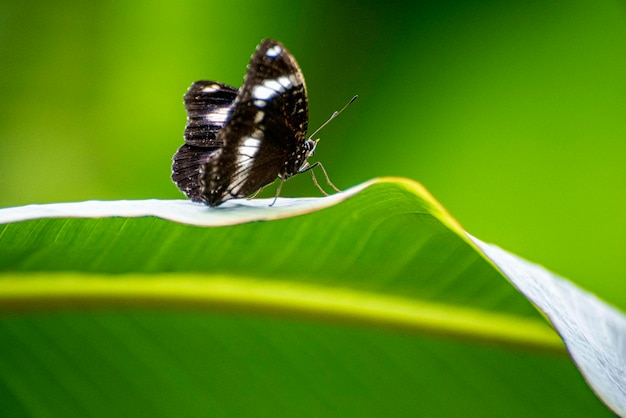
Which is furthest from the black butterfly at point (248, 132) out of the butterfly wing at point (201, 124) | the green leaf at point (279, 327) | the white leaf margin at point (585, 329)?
the white leaf margin at point (585, 329)

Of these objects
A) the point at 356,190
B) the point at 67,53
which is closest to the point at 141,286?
the point at 356,190

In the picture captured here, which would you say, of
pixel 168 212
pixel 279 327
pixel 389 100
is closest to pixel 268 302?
A: pixel 279 327

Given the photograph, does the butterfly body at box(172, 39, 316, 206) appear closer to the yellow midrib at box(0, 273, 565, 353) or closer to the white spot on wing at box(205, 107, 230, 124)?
the white spot on wing at box(205, 107, 230, 124)

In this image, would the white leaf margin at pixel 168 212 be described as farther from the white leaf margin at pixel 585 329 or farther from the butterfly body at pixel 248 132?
the butterfly body at pixel 248 132

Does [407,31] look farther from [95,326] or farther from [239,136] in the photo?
[95,326]

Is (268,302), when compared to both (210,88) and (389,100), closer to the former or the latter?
(210,88)

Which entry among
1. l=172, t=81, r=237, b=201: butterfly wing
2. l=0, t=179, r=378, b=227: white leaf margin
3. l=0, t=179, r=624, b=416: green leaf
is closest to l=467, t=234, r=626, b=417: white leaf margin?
l=0, t=179, r=624, b=416: green leaf
